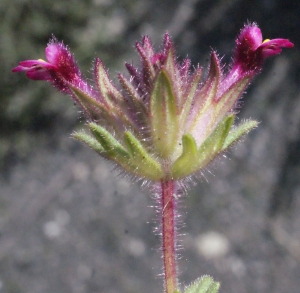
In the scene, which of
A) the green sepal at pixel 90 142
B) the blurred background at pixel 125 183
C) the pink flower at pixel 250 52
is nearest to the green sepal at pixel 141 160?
the green sepal at pixel 90 142

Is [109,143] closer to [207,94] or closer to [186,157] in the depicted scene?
[186,157]

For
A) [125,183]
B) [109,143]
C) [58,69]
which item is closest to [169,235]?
[109,143]

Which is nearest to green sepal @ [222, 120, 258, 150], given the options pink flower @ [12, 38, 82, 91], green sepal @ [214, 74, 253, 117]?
green sepal @ [214, 74, 253, 117]

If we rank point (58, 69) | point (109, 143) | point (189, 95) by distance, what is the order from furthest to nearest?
point (58, 69) → point (189, 95) → point (109, 143)

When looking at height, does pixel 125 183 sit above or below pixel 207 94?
above

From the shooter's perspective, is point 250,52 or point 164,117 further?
point 250,52

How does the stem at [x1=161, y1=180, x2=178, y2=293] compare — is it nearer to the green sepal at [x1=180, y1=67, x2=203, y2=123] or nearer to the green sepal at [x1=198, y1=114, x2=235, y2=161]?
the green sepal at [x1=198, y1=114, x2=235, y2=161]
